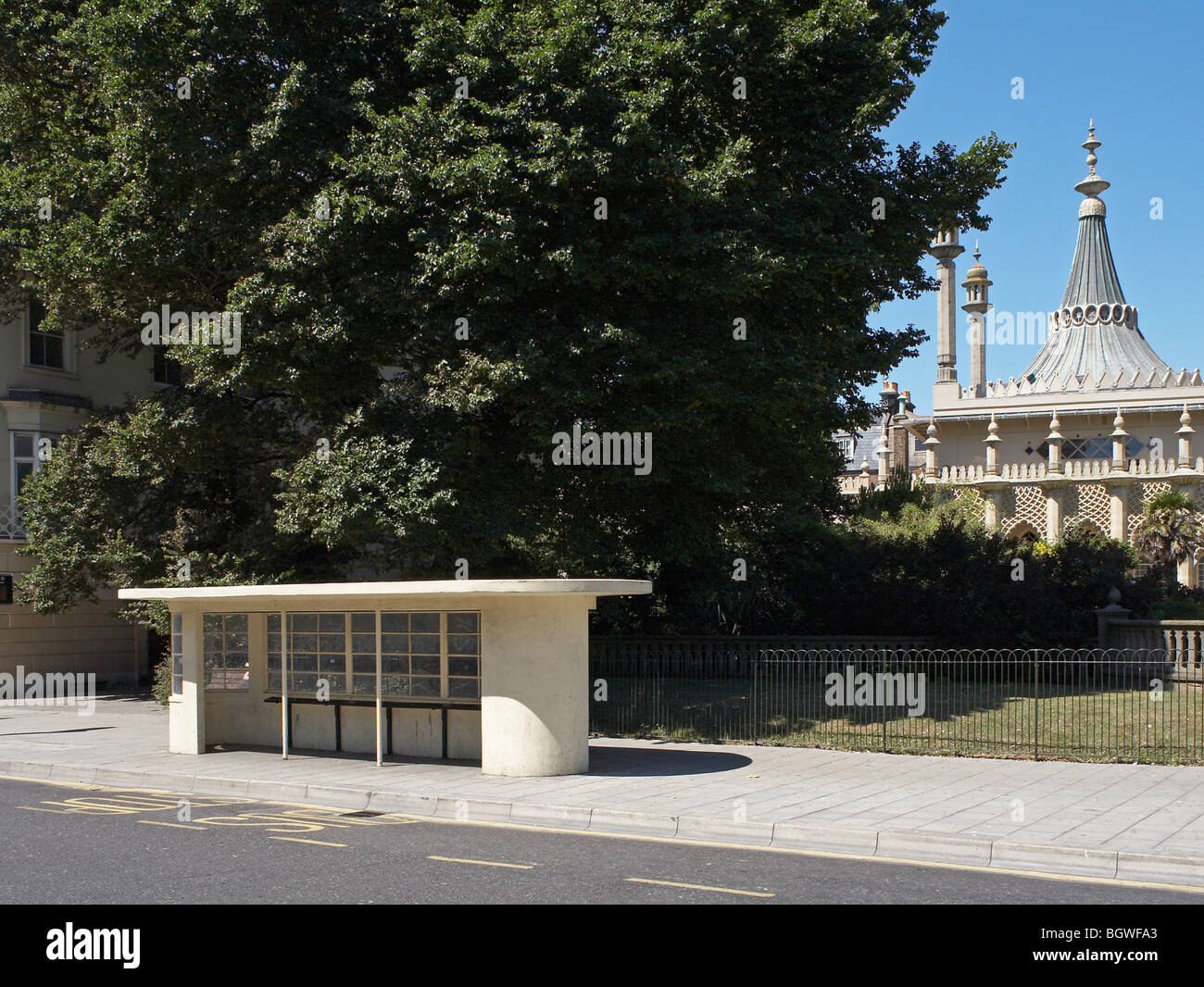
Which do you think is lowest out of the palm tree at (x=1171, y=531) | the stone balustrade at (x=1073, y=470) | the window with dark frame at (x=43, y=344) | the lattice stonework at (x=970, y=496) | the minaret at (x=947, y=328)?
the palm tree at (x=1171, y=531)


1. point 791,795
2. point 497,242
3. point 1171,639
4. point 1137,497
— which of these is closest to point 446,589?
point 791,795

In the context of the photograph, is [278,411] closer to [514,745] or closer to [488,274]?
[488,274]

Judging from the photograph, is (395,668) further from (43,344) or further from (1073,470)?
(1073,470)

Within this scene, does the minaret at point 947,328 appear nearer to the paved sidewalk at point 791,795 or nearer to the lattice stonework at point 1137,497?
the lattice stonework at point 1137,497

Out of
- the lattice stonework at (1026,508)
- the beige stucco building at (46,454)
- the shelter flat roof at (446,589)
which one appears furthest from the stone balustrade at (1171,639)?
the lattice stonework at (1026,508)

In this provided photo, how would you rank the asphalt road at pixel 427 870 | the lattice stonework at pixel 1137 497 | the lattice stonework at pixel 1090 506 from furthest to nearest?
the lattice stonework at pixel 1090 506 < the lattice stonework at pixel 1137 497 < the asphalt road at pixel 427 870

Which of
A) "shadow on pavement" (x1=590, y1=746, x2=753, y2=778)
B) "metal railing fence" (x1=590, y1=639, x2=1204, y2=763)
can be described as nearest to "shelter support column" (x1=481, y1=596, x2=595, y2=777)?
"shadow on pavement" (x1=590, y1=746, x2=753, y2=778)

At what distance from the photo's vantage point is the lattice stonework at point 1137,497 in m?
49.0

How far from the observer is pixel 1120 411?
53.8 meters

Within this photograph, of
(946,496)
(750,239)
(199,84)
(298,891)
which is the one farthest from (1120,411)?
(298,891)

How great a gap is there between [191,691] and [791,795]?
919 cm

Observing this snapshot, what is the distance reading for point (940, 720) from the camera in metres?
17.2

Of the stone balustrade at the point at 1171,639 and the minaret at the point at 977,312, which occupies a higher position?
the minaret at the point at 977,312

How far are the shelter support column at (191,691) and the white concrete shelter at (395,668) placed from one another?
2 cm
